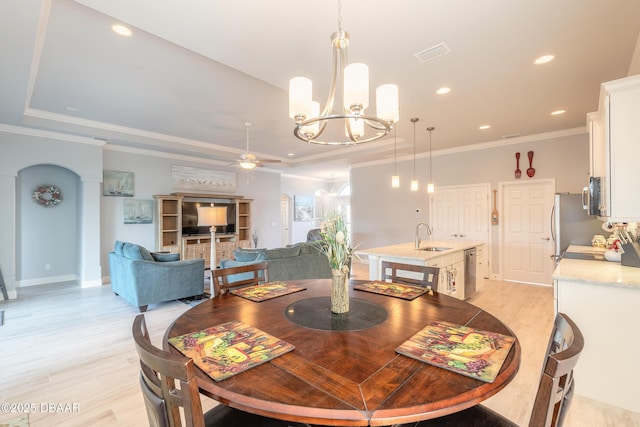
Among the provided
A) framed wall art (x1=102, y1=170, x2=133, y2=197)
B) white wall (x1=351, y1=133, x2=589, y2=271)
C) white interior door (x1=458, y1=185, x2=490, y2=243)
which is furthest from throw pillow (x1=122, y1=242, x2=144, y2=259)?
white interior door (x1=458, y1=185, x2=490, y2=243)

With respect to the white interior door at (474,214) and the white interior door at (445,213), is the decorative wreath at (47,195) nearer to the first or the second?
the white interior door at (445,213)

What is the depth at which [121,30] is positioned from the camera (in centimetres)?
251

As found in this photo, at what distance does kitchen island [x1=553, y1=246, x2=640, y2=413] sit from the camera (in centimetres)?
207

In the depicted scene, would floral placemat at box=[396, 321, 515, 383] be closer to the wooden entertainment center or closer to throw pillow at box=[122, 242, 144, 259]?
throw pillow at box=[122, 242, 144, 259]

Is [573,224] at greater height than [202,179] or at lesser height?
lesser

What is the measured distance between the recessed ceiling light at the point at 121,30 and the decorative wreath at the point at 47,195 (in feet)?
15.9

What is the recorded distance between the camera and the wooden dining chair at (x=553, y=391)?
83cm

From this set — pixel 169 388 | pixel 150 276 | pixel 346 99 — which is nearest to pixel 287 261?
pixel 150 276

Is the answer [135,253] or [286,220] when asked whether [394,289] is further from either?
[286,220]

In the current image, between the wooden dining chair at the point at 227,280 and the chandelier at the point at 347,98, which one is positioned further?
the wooden dining chair at the point at 227,280

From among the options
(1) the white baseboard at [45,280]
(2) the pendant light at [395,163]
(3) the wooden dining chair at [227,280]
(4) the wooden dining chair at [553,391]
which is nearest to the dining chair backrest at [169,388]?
(4) the wooden dining chair at [553,391]

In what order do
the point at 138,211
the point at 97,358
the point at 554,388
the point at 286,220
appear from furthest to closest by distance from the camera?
the point at 286,220 < the point at 138,211 < the point at 97,358 < the point at 554,388

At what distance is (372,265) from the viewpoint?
3.75m

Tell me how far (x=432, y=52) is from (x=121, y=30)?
8.83 ft
